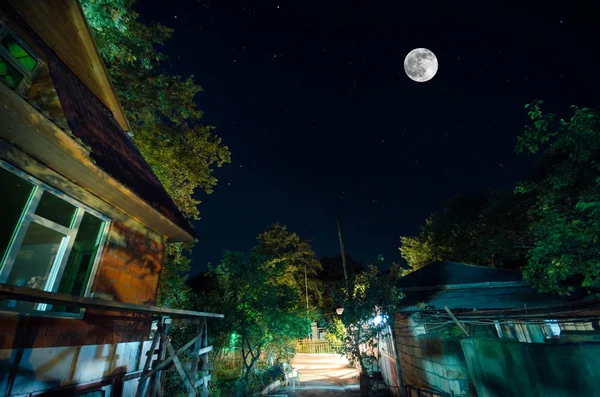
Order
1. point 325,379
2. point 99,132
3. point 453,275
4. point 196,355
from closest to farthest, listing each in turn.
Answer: point 99,132, point 196,355, point 453,275, point 325,379

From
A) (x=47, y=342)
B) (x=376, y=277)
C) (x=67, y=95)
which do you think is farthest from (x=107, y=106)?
(x=376, y=277)

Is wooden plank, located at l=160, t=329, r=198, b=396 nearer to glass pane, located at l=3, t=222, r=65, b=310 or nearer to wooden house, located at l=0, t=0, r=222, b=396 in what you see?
wooden house, located at l=0, t=0, r=222, b=396

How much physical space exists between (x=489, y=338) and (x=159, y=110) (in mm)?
13698

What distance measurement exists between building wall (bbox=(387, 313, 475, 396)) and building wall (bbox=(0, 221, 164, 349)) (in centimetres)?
682

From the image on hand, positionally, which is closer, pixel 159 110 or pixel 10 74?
pixel 10 74

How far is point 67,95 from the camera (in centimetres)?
443

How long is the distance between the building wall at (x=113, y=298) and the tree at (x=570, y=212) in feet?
28.3

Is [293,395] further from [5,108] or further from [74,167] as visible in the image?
[5,108]

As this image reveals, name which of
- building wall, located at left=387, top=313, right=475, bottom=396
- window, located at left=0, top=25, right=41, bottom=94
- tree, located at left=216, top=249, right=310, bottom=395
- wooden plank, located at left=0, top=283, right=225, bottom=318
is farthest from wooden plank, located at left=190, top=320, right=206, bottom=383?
building wall, located at left=387, top=313, right=475, bottom=396

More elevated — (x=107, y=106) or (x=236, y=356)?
(x=107, y=106)

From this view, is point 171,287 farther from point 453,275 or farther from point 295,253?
point 295,253

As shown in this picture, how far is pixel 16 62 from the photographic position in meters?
4.17

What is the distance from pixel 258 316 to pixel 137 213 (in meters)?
7.13

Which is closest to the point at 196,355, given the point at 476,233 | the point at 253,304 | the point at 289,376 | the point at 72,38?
the point at 253,304
